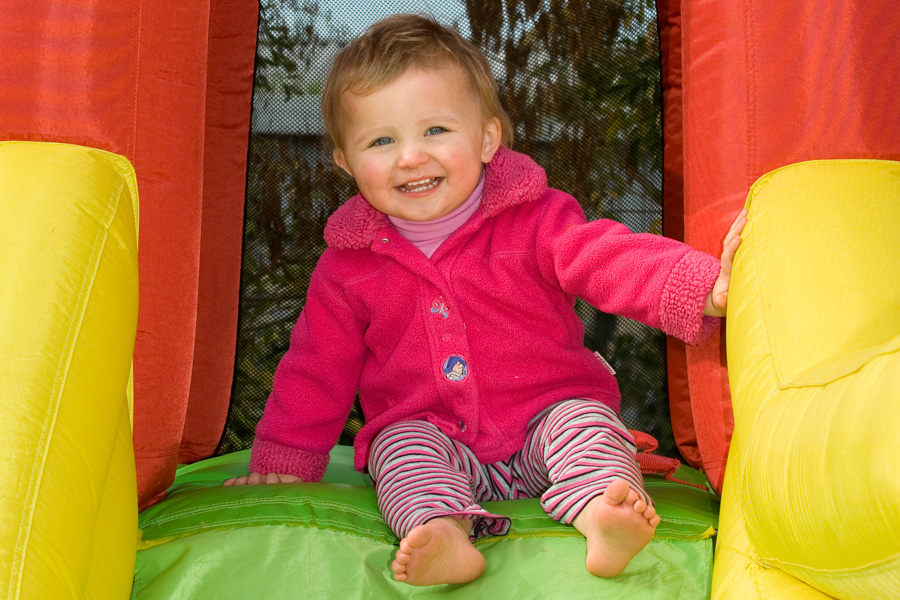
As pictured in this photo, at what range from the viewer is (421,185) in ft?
4.25

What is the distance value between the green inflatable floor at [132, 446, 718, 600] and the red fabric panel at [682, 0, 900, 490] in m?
0.27

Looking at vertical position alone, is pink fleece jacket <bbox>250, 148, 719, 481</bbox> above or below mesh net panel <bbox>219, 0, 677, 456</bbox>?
below

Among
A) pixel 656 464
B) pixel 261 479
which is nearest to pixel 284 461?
pixel 261 479

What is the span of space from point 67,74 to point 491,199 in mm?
581

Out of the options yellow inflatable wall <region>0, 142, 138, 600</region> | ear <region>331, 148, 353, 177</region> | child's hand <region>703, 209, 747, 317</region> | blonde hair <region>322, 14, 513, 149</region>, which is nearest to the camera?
yellow inflatable wall <region>0, 142, 138, 600</region>

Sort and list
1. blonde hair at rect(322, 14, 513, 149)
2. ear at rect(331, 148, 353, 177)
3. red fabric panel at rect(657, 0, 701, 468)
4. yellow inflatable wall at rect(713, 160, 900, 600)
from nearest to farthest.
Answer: yellow inflatable wall at rect(713, 160, 900, 600) → blonde hair at rect(322, 14, 513, 149) → ear at rect(331, 148, 353, 177) → red fabric panel at rect(657, 0, 701, 468)

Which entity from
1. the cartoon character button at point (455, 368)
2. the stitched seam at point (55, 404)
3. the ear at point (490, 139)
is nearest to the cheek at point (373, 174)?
the ear at point (490, 139)

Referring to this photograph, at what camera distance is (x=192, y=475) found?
54.5 inches

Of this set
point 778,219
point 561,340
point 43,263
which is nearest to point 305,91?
point 561,340

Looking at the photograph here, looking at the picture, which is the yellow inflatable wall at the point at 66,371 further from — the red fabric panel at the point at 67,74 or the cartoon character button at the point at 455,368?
the cartoon character button at the point at 455,368

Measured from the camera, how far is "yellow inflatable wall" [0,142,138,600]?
0.76 meters

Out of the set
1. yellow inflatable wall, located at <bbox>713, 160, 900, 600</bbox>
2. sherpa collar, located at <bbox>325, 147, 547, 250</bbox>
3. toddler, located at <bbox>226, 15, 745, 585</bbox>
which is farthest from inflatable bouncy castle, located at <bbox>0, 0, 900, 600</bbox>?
sherpa collar, located at <bbox>325, 147, 547, 250</bbox>

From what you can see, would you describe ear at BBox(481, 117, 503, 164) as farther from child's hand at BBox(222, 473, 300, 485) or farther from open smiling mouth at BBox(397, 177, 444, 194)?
child's hand at BBox(222, 473, 300, 485)

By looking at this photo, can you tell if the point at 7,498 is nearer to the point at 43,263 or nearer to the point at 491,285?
the point at 43,263
